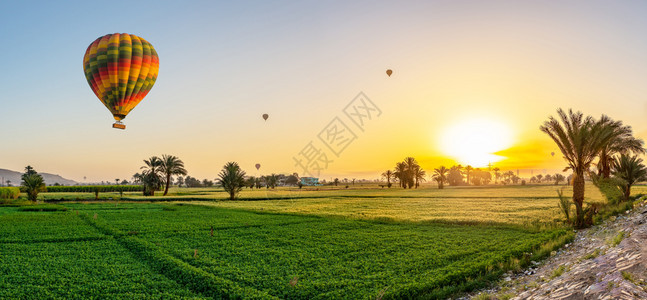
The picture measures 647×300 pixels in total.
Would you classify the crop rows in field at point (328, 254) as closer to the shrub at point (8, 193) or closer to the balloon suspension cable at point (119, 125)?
the balloon suspension cable at point (119, 125)

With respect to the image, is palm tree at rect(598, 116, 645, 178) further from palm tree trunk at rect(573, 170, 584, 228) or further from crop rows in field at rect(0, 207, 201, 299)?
crop rows in field at rect(0, 207, 201, 299)

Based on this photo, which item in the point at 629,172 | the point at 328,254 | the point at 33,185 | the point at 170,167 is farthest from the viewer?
the point at 170,167

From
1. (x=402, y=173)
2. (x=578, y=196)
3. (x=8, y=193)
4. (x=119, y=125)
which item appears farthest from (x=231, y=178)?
(x=402, y=173)

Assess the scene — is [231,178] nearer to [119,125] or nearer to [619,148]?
[119,125]

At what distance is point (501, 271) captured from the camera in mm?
11180

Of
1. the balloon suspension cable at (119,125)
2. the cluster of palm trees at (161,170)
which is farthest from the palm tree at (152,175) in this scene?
the balloon suspension cable at (119,125)

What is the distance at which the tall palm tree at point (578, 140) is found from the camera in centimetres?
2042

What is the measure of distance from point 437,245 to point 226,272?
888 cm

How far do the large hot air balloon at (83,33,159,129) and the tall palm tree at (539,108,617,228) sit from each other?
32244 mm

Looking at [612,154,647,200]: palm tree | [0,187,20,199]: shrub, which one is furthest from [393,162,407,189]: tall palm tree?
[0,187,20,199]: shrub

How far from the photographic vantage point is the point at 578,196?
20234 mm

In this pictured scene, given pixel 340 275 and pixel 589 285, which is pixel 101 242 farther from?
pixel 589 285

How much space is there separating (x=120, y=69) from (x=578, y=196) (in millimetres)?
35053

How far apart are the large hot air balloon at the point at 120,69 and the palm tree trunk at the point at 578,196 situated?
3420 centimetres
